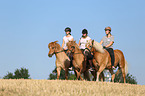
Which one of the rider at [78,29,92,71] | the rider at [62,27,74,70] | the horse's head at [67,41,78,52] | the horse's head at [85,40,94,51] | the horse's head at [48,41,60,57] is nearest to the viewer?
the horse's head at [85,40,94,51]

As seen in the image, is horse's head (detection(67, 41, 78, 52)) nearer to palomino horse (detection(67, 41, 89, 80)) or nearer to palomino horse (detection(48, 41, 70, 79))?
palomino horse (detection(67, 41, 89, 80))

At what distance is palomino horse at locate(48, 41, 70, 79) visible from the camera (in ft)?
51.3

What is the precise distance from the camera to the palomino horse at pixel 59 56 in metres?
15.6

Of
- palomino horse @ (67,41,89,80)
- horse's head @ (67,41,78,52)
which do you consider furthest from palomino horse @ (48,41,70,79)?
horse's head @ (67,41,78,52)

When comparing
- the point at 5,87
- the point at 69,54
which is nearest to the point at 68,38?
the point at 69,54

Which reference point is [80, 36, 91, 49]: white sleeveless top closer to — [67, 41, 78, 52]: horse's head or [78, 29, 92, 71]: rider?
[78, 29, 92, 71]: rider

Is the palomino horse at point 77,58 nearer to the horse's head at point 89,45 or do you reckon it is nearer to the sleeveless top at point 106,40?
the horse's head at point 89,45

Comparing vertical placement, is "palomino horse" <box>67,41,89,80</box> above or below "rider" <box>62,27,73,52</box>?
below

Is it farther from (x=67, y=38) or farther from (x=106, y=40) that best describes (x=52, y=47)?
(x=106, y=40)

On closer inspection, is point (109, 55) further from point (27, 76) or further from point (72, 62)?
point (27, 76)

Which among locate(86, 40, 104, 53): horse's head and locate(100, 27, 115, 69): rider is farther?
locate(100, 27, 115, 69): rider

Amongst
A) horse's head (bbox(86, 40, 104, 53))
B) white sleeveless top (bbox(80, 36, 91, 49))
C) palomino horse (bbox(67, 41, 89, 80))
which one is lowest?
palomino horse (bbox(67, 41, 89, 80))

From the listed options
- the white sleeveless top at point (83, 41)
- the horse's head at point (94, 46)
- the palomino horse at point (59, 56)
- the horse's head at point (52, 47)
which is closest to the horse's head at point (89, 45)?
the horse's head at point (94, 46)

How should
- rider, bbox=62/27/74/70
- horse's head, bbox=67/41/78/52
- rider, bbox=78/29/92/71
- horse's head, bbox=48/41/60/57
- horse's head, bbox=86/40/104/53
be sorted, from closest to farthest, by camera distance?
1. horse's head, bbox=86/40/104/53
2. horse's head, bbox=67/41/78/52
3. horse's head, bbox=48/41/60/57
4. rider, bbox=78/29/92/71
5. rider, bbox=62/27/74/70
